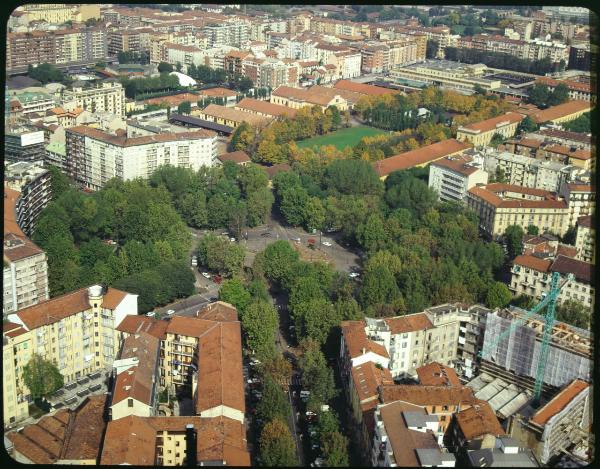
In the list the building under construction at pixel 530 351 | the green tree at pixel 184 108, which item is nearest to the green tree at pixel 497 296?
the building under construction at pixel 530 351

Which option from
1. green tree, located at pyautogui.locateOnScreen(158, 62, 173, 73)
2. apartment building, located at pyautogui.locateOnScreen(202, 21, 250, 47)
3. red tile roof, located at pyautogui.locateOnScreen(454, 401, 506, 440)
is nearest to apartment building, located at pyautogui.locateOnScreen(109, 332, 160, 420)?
red tile roof, located at pyautogui.locateOnScreen(454, 401, 506, 440)

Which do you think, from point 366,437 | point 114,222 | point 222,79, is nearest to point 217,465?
point 366,437

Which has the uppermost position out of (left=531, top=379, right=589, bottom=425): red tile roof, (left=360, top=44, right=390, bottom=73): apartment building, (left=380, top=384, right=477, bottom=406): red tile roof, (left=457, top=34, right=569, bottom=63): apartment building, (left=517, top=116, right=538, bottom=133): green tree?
(left=457, top=34, right=569, bottom=63): apartment building

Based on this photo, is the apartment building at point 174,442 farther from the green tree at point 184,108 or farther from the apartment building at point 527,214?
the green tree at point 184,108

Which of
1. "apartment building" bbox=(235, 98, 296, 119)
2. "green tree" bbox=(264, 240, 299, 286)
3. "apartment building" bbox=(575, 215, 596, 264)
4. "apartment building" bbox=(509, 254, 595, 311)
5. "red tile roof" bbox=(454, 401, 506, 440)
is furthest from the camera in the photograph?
"apartment building" bbox=(235, 98, 296, 119)

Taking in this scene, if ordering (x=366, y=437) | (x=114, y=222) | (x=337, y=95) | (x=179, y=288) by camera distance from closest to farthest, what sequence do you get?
(x=366, y=437)
(x=179, y=288)
(x=114, y=222)
(x=337, y=95)

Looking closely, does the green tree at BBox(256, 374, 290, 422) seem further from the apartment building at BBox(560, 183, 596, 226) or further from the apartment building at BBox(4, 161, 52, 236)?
the apartment building at BBox(560, 183, 596, 226)

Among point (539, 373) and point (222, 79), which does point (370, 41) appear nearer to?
point (222, 79)
